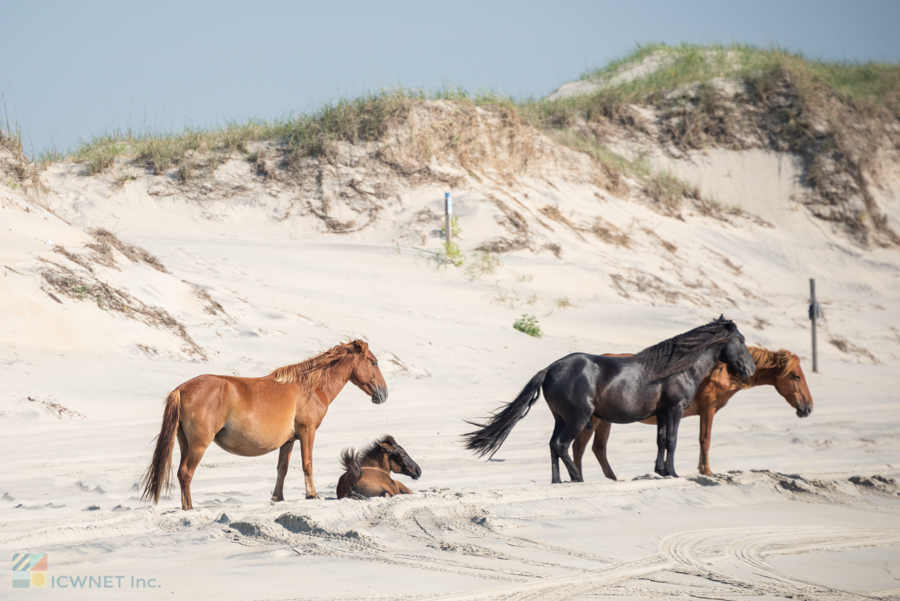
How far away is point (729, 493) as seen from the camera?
20.9ft

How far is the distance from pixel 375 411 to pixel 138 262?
18.5ft

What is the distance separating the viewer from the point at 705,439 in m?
7.14

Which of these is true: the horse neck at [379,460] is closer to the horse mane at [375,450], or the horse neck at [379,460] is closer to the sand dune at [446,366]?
the horse mane at [375,450]

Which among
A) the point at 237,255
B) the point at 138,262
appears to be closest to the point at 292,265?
the point at 237,255

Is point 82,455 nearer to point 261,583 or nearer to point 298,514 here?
point 298,514

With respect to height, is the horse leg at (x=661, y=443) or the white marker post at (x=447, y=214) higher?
the white marker post at (x=447, y=214)

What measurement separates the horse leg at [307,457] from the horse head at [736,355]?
3.59 metres

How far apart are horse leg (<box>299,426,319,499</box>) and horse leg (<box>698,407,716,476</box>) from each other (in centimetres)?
328

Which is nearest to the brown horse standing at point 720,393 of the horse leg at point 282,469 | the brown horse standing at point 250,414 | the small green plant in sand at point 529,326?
the brown horse standing at point 250,414

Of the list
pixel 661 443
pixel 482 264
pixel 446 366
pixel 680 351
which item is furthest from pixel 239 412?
pixel 482 264

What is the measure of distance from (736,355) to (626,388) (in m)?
1.11

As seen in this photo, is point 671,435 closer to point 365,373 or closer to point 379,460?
point 379,460

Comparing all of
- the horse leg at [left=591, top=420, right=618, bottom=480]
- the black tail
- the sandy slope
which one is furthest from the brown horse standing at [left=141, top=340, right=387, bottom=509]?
the horse leg at [left=591, top=420, right=618, bottom=480]

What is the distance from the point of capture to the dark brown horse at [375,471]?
235 inches
